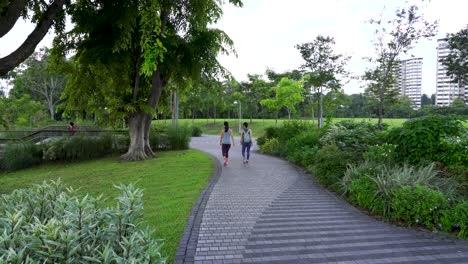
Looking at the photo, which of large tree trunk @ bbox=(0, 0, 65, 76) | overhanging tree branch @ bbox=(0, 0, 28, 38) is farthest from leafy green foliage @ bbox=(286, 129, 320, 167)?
overhanging tree branch @ bbox=(0, 0, 28, 38)

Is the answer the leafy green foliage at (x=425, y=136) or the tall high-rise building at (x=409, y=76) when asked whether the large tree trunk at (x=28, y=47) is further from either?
the tall high-rise building at (x=409, y=76)

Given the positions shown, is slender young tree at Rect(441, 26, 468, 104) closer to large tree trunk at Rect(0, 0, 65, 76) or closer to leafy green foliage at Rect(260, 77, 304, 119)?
leafy green foliage at Rect(260, 77, 304, 119)

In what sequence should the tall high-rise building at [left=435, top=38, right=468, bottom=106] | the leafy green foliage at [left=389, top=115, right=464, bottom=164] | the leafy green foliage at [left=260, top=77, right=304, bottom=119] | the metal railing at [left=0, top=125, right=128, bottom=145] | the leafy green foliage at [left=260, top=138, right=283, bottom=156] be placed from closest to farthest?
1. the leafy green foliage at [left=389, top=115, right=464, bottom=164]
2. the leafy green foliage at [left=260, top=138, right=283, bottom=156]
3. the metal railing at [left=0, top=125, right=128, bottom=145]
4. the leafy green foliage at [left=260, top=77, right=304, bottom=119]
5. the tall high-rise building at [left=435, top=38, right=468, bottom=106]

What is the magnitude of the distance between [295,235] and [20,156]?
15.7 m

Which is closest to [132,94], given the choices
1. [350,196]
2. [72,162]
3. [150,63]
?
[150,63]

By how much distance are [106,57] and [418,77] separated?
32.6 meters

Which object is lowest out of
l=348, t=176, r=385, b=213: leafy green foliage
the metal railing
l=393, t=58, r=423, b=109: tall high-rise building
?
l=348, t=176, r=385, b=213: leafy green foliage

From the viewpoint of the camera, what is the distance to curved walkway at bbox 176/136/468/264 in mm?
3939

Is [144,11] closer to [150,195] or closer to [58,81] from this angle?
[150,195]

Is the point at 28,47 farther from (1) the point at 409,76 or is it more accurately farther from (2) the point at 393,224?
(1) the point at 409,76

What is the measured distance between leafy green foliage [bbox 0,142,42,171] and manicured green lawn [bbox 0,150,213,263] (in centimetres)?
75

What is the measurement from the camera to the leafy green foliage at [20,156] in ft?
48.6

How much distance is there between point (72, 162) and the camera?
15578mm

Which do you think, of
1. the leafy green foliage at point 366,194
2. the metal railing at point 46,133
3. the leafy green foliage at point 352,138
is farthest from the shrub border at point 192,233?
the metal railing at point 46,133
